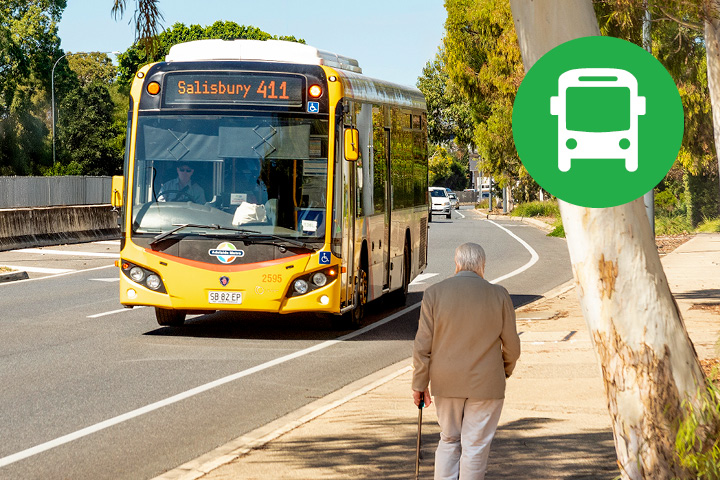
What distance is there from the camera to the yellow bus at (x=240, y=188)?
1391cm

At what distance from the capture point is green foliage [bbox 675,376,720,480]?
6090mm

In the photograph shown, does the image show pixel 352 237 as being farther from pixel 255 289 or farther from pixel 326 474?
pixel 326 474

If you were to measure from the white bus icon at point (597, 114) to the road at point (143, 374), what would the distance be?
3910 mm

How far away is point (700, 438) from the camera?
20.3 ft

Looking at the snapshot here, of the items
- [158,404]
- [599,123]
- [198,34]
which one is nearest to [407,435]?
[158,404]

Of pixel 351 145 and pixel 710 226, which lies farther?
pixel 710 226

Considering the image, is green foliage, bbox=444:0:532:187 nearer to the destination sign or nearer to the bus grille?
the bus grille

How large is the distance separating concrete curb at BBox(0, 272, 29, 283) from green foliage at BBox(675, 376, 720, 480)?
723 inches

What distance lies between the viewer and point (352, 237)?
14.5 m

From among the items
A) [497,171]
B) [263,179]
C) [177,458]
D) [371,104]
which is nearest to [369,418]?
[177,458]

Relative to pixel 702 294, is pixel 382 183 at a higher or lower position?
higher

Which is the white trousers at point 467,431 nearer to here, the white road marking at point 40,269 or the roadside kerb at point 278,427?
the roadside kerb at point 278,427

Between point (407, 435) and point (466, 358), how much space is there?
2.49m

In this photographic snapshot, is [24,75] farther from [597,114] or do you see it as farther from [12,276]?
[597,114]
